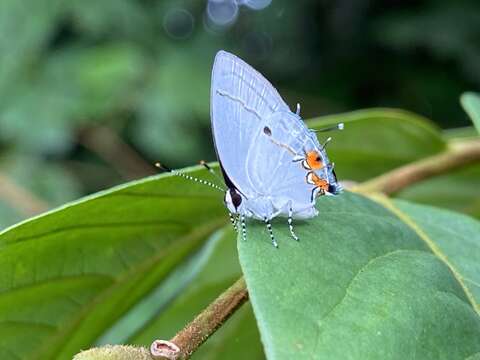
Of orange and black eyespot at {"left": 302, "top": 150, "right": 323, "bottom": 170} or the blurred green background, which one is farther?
the blurred green background

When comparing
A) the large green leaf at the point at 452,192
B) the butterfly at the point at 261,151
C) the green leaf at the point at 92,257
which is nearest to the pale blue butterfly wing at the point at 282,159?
the butterfly at the point at 261,151

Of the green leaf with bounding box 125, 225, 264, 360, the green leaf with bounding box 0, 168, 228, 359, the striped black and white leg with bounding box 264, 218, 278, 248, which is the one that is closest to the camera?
the striped black and white leg with bounding box 264, 218, 278, 248

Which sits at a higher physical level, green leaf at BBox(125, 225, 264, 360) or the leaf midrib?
the leaf midrib

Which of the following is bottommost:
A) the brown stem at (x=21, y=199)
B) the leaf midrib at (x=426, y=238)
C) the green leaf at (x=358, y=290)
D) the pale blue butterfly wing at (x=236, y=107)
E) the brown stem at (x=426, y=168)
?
the brown stem at (x=21, y=199)

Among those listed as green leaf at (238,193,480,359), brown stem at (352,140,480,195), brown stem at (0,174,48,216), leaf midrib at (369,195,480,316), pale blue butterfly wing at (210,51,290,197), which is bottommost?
brown stem at (0,174,48,216)

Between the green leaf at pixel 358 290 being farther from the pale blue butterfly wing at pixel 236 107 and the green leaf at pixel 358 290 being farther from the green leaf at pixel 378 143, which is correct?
the green leaf at pixel 378 143

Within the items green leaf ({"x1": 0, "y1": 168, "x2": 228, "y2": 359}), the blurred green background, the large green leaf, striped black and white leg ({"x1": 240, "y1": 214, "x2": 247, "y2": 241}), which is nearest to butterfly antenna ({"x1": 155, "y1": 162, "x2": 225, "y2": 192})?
green leaf ({"x1": 0, "y1": 168, "x2": 228, "y2": 359})

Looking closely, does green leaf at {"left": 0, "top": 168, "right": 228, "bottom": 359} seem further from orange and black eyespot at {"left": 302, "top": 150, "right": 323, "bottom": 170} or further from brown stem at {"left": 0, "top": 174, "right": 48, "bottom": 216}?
brown stem at {"left": 0, "top": 174, "right": 48, "bottom": 216}

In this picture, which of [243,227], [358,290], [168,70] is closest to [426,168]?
[243,227]
